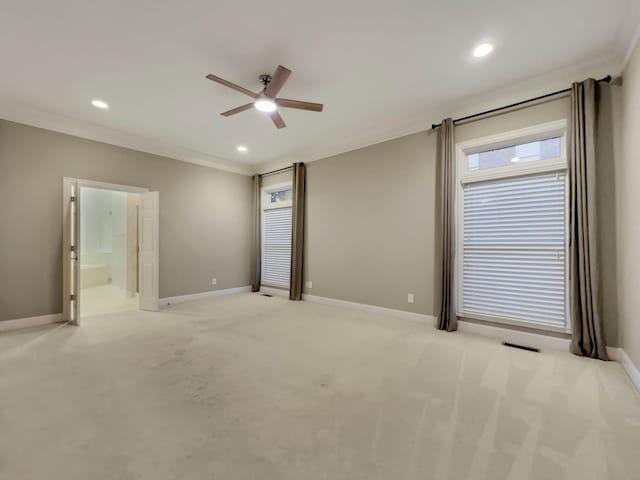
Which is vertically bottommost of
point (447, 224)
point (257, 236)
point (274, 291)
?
point (274, 291)

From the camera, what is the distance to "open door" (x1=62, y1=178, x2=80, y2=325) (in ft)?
13.4

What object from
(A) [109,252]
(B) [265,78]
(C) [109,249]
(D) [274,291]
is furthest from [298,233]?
(C) [109,249]

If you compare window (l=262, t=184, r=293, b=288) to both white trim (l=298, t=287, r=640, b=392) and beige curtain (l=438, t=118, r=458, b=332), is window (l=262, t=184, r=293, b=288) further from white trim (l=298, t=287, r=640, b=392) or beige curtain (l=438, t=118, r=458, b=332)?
beige curtain (l=438, t=118, r=458, b=332)

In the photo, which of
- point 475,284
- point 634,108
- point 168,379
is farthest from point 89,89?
point 634,108

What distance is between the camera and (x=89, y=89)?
10.9 feet

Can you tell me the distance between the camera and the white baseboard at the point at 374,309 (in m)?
4.00

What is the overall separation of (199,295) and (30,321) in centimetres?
244

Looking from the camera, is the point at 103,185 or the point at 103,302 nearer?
the point at 103,185

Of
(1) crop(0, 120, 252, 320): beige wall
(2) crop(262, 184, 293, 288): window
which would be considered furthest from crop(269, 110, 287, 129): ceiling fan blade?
(1) crop(0, 120, 252, 320): beige wall

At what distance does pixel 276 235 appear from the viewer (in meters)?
6.37

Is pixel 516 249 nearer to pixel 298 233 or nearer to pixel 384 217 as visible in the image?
pixel 384 217

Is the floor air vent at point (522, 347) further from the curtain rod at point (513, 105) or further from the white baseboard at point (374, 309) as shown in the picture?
the curtain rod at point (513, 105)

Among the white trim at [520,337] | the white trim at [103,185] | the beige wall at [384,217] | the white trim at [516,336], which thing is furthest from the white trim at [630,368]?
the white trim at [103,185]

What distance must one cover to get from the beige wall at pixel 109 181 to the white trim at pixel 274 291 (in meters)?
0.46
